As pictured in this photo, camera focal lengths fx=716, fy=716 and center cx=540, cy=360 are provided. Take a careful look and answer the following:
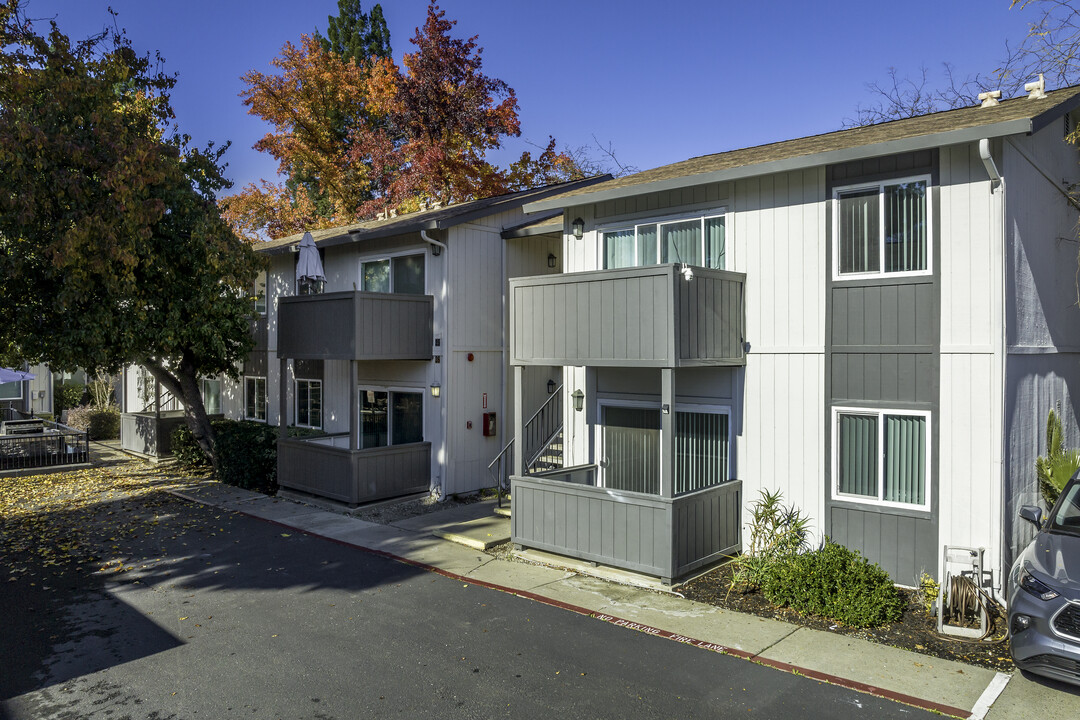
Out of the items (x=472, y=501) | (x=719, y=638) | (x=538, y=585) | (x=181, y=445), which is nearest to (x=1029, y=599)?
(x=719, y=638)

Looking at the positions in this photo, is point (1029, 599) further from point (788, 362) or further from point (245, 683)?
point (245, 683)

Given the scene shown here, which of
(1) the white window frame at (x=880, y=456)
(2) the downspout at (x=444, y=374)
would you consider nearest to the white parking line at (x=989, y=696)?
(1) the white window frame at (x=880, y=456)

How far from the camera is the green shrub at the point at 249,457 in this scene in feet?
51.5

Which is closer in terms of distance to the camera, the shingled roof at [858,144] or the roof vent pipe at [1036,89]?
the shingled roof at [858,144]

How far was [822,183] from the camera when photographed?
925 cm

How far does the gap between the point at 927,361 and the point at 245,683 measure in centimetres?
803

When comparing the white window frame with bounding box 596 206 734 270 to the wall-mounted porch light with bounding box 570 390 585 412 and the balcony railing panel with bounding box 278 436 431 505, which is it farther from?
the balcony railing panel with bounding box 278 436 431 505

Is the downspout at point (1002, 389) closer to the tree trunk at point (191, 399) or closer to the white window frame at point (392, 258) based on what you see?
the white window frame at point (392, 258)

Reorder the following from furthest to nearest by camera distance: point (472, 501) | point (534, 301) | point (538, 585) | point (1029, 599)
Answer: point (472, 501)
point (534, 301)
point (538, 585)
point (1029, 599)

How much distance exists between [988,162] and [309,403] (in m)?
14.5

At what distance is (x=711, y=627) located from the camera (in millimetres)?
7703

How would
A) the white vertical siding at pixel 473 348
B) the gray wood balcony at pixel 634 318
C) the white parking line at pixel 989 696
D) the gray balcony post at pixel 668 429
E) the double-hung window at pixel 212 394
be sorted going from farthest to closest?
the double-hung window at pixel 212 394, the white vertical siding at pixel 473 348, the gray wood balcony at pixel 634 318, the gray balcony post at pixel 668 429, the white parking line at pixel 989 696

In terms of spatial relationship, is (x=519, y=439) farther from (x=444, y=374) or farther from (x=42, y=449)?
(x=42, y=449)

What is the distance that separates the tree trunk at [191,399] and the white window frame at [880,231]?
14252mm
